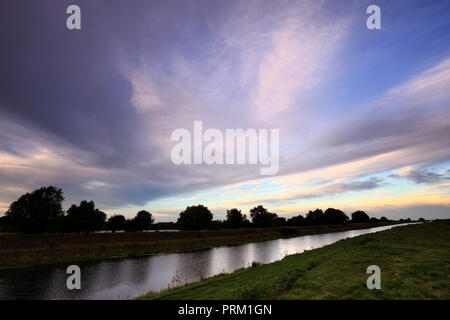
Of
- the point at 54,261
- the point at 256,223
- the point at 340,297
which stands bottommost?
the point at 256,223

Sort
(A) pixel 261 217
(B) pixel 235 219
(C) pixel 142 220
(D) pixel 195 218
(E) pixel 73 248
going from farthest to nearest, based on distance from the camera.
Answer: (A) pixel 261 217
(B) pixel 235 219
(C) pixel 142 220
(D) pixel 195 218
(E) pixel 73 248

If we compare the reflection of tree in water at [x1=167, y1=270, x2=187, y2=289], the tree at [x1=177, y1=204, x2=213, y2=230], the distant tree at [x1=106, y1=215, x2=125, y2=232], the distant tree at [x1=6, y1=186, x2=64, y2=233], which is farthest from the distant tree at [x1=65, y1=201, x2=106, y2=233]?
the reflection of tree in water at [x1=167, y1=270, x2=187, y2=289]

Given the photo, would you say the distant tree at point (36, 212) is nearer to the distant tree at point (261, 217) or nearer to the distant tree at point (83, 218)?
the distant tree at point (83, 218)

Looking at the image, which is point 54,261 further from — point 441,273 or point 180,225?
point 180,225

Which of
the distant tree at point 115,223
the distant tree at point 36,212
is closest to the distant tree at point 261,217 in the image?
the distant tree at point 115,223

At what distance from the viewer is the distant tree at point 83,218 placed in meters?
87.8

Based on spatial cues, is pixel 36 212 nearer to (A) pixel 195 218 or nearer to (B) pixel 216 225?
(A) pixel 195 218

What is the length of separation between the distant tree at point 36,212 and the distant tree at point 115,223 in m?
63.6

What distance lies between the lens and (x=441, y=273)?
15727 millimetres

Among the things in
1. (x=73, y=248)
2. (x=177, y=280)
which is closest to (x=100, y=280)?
(x=177, y=280)

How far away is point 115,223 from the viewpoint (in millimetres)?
150000

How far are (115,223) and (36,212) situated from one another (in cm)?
7208
